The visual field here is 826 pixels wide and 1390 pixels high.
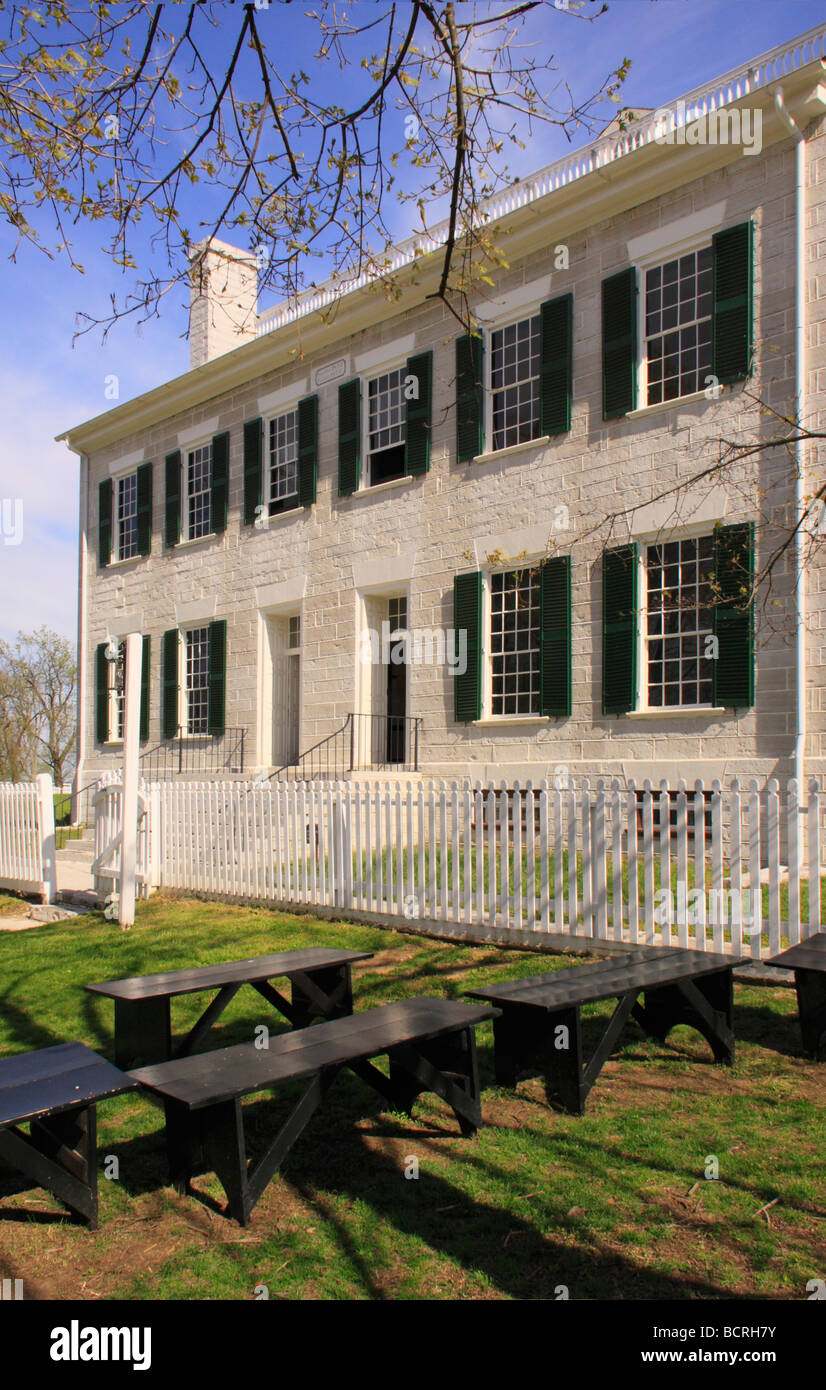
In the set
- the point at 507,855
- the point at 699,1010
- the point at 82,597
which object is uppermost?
the point at 82,597

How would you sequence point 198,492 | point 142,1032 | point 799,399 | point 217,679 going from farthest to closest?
point 198,492 < point 217,679 < point 799,399 < point 142,1032

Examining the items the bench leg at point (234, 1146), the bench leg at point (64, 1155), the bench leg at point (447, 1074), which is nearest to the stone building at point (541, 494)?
the bench leg at point (447, 1074)

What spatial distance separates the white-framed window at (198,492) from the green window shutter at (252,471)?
1.30 metres

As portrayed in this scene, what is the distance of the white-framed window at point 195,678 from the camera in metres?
19.1

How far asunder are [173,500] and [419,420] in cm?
665

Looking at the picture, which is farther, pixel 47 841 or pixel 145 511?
pixel 145 511

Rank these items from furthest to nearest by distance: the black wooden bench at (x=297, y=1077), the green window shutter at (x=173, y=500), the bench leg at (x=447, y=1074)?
1. the green window shutter at (x=173, y=500)
2. the bench leg at (x=447, y=1074)
3. the black wooden bench at (x=297, y=1077)

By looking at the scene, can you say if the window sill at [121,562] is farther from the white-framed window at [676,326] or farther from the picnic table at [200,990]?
the picnic table at [200,990]

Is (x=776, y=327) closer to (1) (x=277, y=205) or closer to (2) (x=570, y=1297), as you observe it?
(1) (x=277, y=205)

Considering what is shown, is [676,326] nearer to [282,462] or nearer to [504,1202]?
[282,462]

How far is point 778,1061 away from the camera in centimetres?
542

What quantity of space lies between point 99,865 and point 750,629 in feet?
25.2

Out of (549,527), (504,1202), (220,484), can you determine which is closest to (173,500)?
(220,484)

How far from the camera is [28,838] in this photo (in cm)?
1278
